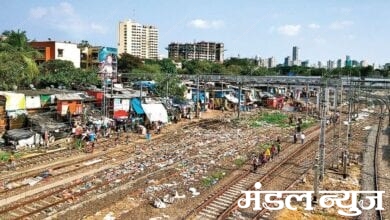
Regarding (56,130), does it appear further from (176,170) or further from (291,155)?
(291,155)

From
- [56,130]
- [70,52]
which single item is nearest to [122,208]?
[56,130]

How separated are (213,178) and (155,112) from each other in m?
17.1

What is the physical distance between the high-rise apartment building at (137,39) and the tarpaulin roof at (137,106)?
129272 millimetres

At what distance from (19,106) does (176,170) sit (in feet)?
47.3

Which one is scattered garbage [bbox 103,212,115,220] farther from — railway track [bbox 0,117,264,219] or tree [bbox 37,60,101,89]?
tree [bbox 37,60,101,89]

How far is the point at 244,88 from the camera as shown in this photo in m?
66.3

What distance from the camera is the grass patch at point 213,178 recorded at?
2250 cm

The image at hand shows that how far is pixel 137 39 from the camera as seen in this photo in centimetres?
17450

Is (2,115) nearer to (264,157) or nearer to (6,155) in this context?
(6,155)

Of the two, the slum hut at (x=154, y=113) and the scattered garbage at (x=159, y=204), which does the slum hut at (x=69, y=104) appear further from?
the scattered garbage at (x=159, y=204)

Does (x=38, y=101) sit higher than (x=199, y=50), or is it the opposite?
(x=199, y=50)

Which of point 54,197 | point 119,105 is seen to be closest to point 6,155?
point 54,197

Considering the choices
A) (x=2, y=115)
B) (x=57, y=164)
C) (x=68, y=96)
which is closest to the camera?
(x=57, y=164)

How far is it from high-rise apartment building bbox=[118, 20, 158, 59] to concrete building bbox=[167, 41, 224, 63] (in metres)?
14.7
